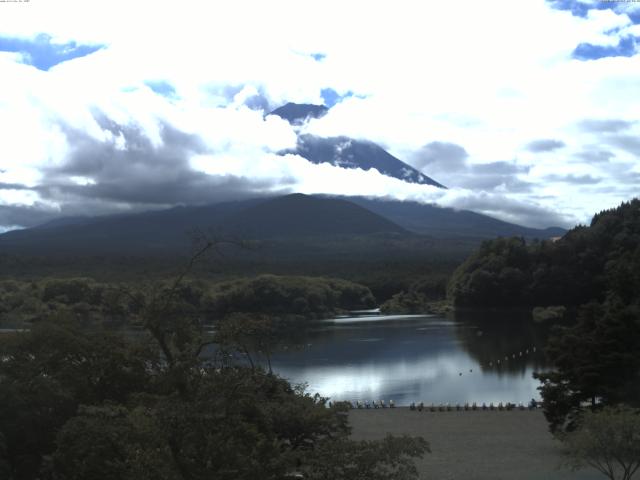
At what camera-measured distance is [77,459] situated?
782 centimetres

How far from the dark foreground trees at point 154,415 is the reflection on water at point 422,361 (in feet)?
48.6

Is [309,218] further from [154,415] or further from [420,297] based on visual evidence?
[154,415]

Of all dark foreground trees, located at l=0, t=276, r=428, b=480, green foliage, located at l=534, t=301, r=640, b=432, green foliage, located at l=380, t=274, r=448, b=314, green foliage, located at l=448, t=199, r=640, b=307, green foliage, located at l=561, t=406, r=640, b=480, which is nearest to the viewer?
dark foreground trees, located at l=0, t=276, r=428, b=480

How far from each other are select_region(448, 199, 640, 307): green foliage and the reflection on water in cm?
877

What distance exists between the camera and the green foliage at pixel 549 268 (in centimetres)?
6000

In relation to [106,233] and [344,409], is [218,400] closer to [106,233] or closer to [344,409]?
[344,409]

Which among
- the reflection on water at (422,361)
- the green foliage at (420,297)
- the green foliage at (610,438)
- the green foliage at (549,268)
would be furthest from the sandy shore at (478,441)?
the green foliage at (420,297)

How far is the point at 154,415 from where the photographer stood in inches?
226

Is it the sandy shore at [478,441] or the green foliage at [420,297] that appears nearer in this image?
the sandy shore at [478,441]

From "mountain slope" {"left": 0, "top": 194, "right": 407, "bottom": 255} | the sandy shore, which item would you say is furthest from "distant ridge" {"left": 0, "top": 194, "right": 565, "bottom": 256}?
the sandy shore

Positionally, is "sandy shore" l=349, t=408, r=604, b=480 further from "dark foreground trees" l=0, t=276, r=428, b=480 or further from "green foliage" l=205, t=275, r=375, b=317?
"green foliage" l=205, t=275, r=375, b=317

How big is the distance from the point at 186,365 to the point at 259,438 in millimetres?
1344

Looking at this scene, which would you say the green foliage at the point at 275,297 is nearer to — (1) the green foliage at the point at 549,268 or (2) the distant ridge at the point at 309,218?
(1) the green foliage at the point at 549,268

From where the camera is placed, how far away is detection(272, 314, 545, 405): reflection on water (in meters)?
27.5
